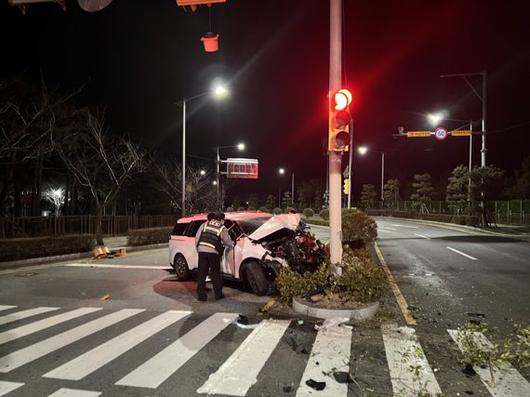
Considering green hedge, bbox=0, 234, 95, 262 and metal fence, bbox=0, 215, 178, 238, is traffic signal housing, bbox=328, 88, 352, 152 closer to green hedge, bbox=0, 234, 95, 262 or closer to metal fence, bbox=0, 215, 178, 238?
green hedge, bbox=0, 234, 95, 262

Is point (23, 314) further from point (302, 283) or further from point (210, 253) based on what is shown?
point (302, 283)

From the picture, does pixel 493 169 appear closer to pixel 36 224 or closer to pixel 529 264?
pixel 529 264

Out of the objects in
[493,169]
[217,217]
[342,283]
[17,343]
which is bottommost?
[17,343]

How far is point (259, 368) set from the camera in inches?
194

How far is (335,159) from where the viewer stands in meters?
7.86

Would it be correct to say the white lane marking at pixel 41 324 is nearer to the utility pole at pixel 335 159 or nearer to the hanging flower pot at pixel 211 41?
the utility pole at pixel 335 159

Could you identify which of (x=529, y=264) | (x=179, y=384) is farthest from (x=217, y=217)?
(x=529, y=264)

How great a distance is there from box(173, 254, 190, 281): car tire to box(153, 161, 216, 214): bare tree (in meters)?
24.0

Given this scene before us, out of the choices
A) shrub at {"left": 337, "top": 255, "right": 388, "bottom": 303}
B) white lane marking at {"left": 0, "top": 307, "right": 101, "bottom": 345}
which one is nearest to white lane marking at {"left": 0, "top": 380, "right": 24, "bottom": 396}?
white lane marking at {"left": 0, "top": 307, "right": 101, "bottom": 345}

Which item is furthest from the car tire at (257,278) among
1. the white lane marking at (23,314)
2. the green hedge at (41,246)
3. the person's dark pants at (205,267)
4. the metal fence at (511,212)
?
the metal fence at (511,212)

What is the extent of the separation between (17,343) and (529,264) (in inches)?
545

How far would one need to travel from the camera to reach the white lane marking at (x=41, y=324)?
6.32 m

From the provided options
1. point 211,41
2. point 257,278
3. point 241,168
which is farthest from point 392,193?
point 211,41

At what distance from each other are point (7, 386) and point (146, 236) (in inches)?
655
